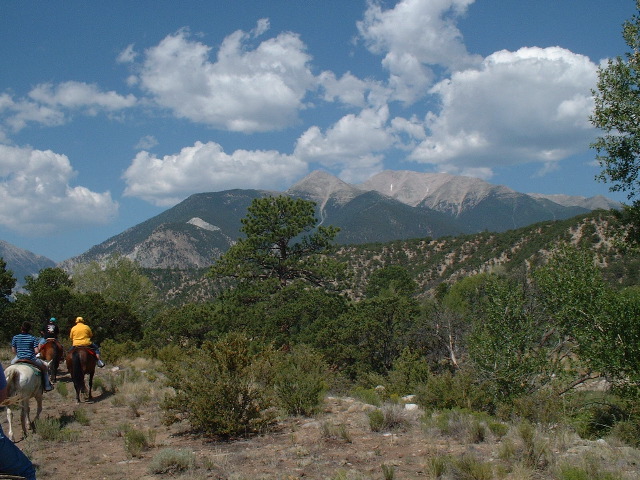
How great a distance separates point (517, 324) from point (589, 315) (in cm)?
431

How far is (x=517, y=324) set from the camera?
46.4 ft

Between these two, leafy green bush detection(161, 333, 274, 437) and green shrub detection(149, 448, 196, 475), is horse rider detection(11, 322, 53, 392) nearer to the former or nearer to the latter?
leafy green bush detection(161, 333, 274, 437)

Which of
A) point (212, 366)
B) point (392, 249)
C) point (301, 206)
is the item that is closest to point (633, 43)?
point (212, 366)

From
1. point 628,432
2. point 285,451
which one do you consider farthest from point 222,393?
point 628,432

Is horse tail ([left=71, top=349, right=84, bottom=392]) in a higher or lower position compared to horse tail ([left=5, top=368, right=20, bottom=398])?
lower

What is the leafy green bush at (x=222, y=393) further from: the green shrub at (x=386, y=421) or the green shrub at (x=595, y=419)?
the green shrub at (x=595, y=419)

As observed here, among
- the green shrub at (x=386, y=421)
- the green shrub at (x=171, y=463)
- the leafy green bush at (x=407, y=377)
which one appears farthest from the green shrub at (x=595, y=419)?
the green shrub at (x=171, y=463)

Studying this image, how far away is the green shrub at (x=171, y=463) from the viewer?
6418 millimetres

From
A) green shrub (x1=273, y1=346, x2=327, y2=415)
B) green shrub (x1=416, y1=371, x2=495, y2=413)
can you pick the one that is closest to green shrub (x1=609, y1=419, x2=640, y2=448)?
green shrub (x1=416, y1=371, x2=495, y2=413)

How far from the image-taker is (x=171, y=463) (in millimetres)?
6496

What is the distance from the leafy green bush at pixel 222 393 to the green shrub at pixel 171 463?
4.89 ft

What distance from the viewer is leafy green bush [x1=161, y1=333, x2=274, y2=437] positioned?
8.14 metres

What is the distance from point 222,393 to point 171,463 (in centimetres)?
178

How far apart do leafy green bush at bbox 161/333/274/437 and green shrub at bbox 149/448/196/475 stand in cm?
149
